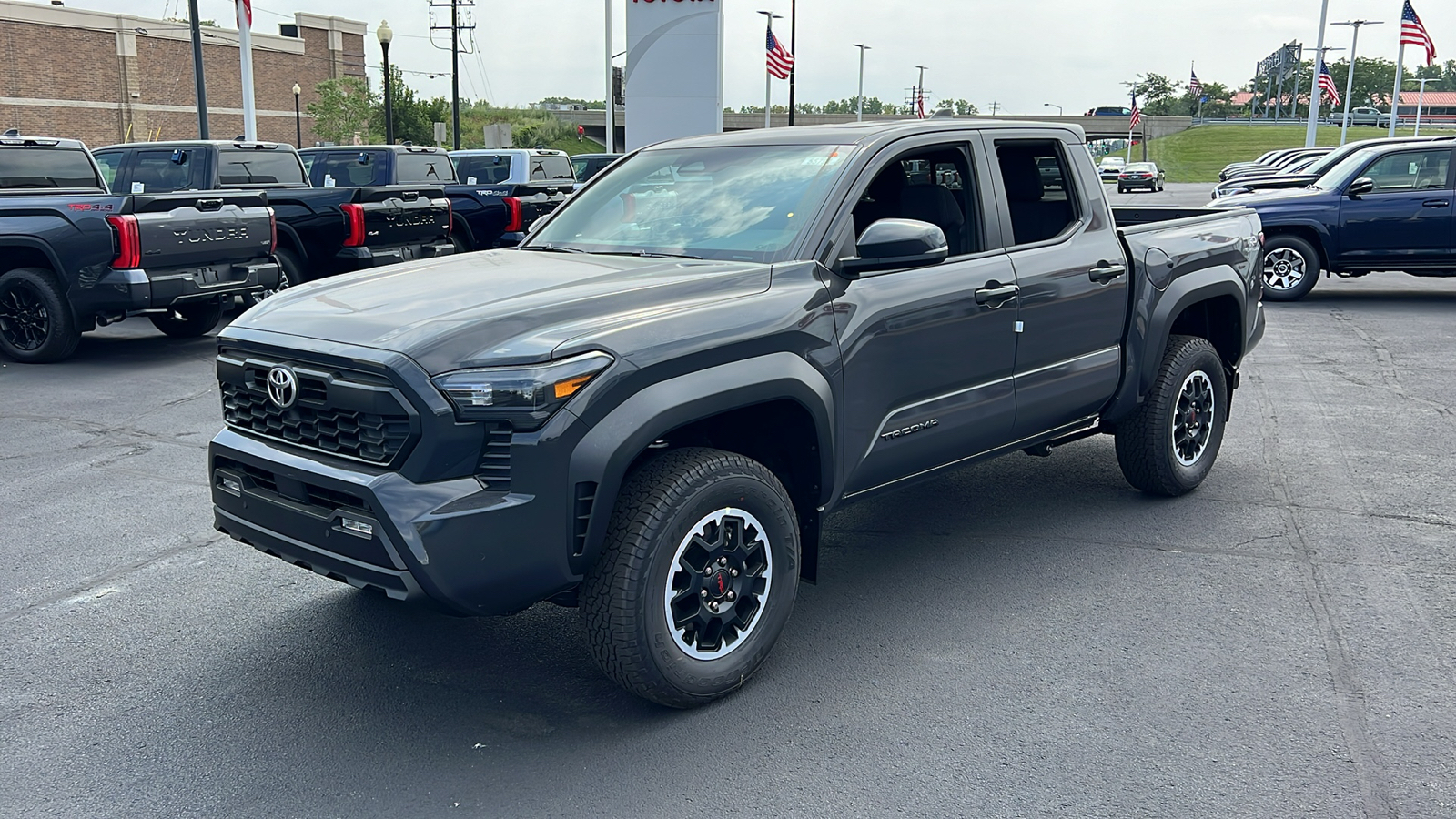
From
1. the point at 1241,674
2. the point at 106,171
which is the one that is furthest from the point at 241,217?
the point at 1241,674

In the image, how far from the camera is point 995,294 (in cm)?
477

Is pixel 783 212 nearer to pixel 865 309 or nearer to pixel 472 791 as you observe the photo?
pixel 865 309

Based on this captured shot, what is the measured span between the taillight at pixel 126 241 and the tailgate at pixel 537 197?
18.9ft

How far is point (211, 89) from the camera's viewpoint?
70.6 m

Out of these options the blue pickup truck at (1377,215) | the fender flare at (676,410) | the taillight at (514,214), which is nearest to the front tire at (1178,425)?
the fender flare at (676,410)

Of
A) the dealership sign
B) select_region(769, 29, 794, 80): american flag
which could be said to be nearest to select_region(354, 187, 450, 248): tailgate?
the dealership sign

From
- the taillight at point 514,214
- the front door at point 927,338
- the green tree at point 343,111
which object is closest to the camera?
the front door at point 927,338

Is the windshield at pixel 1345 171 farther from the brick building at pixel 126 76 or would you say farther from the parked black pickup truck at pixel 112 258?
the brick building at pixel 126 76

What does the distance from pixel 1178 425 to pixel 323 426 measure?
172 inches

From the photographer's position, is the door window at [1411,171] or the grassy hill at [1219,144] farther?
the grassy hill at [1219,144]

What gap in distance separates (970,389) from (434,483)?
2.30m

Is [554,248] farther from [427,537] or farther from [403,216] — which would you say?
[403,216]

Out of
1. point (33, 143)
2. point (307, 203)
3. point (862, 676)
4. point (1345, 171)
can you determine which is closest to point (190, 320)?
point (307, 203)

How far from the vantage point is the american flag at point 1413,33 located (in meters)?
34.1
